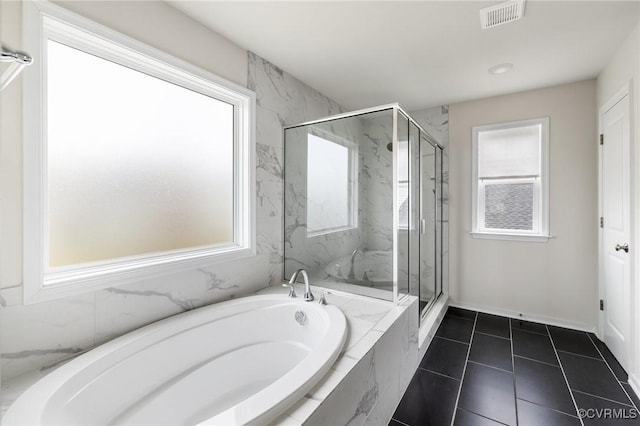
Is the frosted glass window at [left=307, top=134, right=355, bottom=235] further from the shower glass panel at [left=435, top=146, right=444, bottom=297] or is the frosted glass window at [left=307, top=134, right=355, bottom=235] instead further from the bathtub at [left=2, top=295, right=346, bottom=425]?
the shower glass panel at [left=435, top=146, right=444, bottom=297]

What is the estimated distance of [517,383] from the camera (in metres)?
1.96

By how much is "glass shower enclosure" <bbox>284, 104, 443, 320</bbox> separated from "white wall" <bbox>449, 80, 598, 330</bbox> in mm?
849

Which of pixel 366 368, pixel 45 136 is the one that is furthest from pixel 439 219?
pixel 45 136

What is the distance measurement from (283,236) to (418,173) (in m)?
1.37

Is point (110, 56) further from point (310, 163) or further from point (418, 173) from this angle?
point (418, 173)

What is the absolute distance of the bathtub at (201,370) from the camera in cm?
104

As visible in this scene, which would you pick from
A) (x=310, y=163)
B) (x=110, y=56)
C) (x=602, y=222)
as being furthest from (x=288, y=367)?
(x=602, y=222)

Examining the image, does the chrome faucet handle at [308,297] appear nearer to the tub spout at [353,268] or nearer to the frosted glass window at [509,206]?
the tub spout at [353,268]

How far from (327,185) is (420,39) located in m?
1.29

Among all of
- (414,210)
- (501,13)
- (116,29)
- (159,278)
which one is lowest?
(159,278)

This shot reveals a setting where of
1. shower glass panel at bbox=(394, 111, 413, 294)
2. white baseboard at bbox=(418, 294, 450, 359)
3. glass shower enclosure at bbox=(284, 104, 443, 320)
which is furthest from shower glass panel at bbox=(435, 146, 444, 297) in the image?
shower glass panel at bbox=(394, 111, 413, 294)

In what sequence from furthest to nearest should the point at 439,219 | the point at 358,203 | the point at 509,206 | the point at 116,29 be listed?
the point at 439,219, the point at 509,206, the point at 358,203, the point at 116,29

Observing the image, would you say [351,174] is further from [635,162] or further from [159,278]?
[635,162]

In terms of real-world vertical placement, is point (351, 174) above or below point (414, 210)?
above
